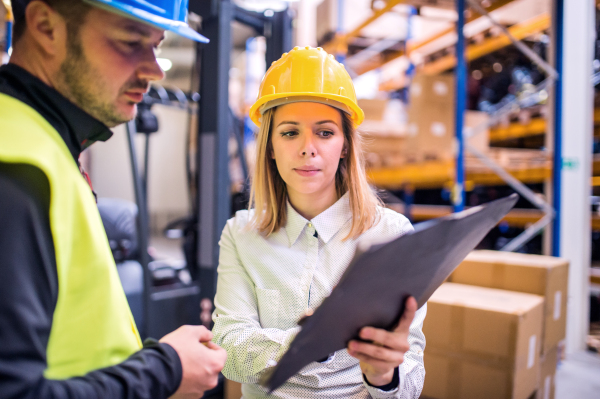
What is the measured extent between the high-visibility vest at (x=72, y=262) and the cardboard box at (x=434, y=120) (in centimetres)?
441

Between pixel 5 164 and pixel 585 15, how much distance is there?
191 inches

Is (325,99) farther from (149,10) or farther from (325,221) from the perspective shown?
(149,10)

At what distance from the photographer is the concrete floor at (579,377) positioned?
3.07 m

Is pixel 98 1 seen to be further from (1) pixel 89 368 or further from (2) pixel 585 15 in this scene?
(2) pixel 585 15

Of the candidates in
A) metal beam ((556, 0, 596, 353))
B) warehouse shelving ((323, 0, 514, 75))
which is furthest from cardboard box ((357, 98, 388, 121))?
metal beam ((556, 0, 596, 353))

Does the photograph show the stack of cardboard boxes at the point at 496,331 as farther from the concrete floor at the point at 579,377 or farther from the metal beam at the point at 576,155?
the metal beam at the point at 576,155

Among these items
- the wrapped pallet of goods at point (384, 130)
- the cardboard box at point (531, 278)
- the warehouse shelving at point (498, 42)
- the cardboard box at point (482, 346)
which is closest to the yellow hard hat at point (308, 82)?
the cardboard box at point (482, 346)

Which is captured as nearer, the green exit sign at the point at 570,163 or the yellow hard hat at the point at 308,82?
the yellow hard hat at the point at 308,82

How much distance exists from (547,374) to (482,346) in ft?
2.83

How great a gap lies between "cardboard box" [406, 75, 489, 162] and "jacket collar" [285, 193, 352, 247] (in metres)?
3.48

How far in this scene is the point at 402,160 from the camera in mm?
5660

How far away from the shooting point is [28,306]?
0.62m

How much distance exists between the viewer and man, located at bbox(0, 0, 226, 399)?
24.7 inches

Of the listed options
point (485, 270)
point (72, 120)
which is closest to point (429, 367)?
point (485, 270)
